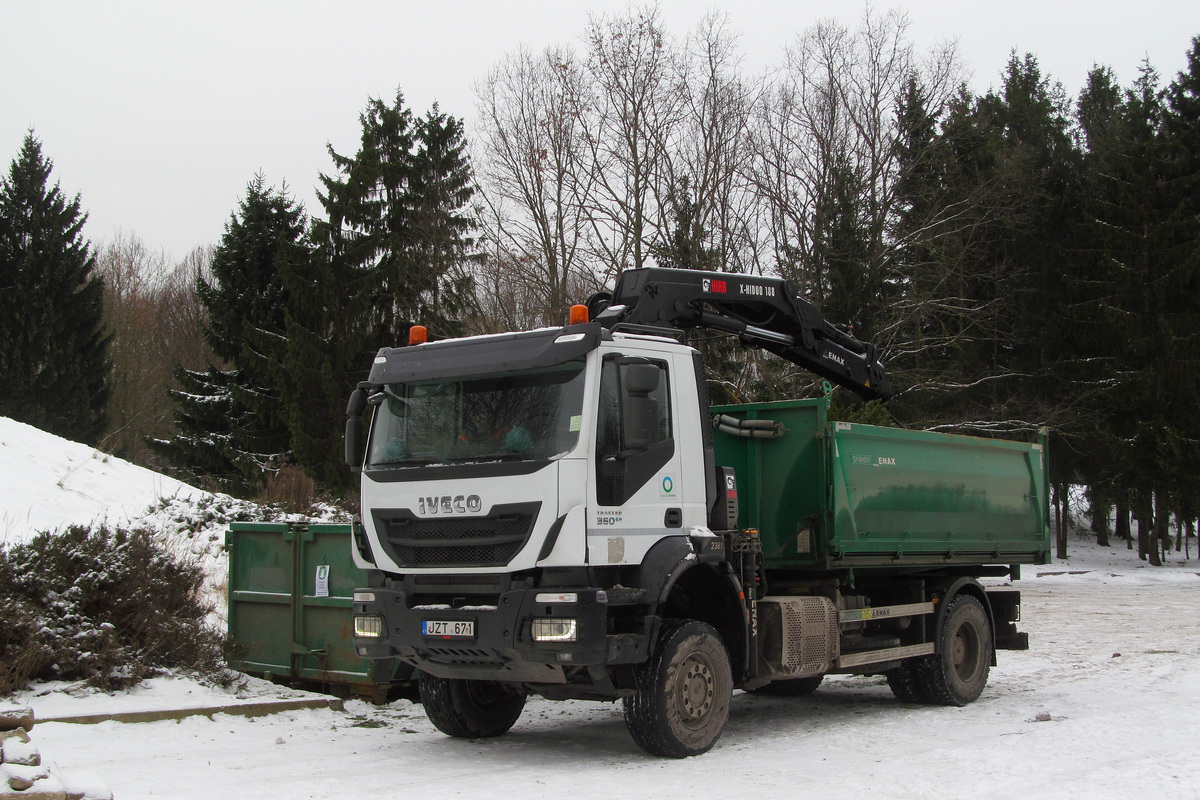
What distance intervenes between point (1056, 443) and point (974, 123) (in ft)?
40.8

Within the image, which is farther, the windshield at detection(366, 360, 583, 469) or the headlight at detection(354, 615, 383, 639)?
the headlight at detection(354, 615, 383, 639)

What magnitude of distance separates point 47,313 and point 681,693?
123 feet

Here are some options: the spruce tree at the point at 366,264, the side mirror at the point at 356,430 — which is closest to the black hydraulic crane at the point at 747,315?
the side mirror at the point at 356,430

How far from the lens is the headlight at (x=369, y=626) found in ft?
25.6

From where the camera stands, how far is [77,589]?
31.7 ft

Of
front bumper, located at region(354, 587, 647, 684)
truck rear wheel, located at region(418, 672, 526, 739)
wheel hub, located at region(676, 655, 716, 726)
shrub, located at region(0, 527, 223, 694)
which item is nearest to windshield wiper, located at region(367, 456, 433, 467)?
front bumper, located at region(354, 587, 647, 684)

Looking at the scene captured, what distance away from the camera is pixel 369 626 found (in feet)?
25.9

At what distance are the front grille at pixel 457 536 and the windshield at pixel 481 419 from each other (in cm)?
38

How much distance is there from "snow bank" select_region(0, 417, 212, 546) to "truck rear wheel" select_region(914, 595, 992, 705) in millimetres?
11042

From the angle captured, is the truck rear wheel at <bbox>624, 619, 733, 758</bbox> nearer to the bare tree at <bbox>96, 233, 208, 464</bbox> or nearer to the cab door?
the cab door

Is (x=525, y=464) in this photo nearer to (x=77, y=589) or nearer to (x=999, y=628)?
(x=77, y=589)

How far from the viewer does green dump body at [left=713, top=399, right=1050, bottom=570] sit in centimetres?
917

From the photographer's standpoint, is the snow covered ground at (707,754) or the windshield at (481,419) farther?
the windshield at (481,419)

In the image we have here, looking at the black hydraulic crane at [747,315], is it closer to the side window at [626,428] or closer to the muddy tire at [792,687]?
the side window at [626,428]
